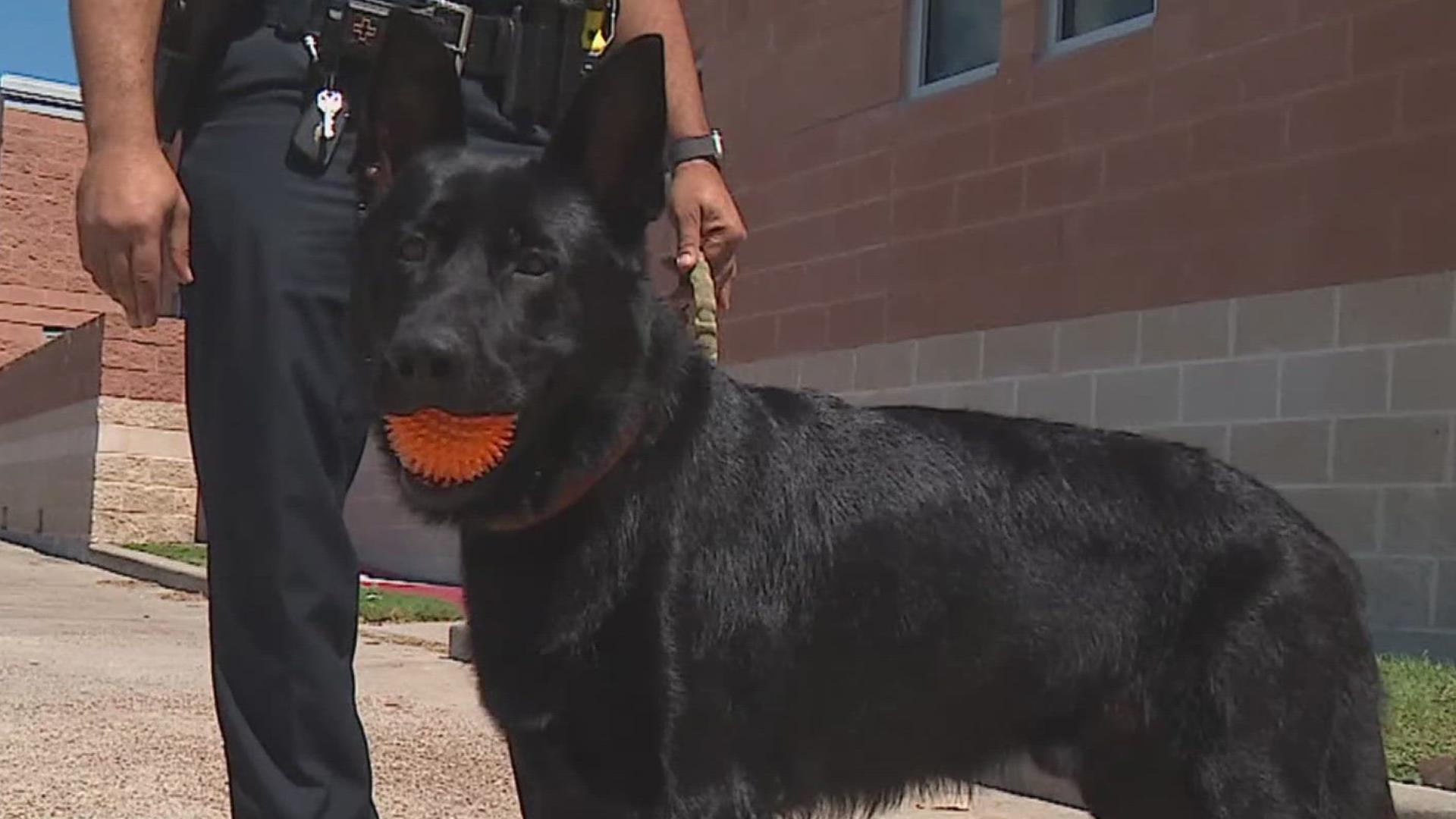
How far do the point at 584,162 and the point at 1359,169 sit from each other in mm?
5057

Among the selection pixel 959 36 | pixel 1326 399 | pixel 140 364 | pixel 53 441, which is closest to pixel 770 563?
pixel 1326 399

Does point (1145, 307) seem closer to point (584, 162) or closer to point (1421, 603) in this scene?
point (1421, 603)

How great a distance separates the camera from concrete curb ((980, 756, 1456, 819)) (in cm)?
299

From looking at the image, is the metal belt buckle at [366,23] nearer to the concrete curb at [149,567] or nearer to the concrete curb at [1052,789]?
the concrete curb at [1052,789]

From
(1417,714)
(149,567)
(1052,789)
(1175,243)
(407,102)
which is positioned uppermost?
(1175,243)

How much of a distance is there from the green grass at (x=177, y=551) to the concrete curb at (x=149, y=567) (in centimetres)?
12

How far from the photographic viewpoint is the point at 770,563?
8.61ft

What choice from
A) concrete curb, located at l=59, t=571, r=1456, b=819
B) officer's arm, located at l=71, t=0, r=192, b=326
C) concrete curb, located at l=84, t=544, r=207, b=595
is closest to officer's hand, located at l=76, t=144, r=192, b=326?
officer's arm, located at l=71, t=0, r=192, b=326

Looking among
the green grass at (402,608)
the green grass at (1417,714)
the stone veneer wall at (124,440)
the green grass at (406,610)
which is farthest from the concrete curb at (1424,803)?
the stone veneer wall at (124,440)

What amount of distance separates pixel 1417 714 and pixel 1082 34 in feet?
14.2

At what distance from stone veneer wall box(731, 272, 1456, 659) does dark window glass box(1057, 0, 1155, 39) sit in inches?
57.7

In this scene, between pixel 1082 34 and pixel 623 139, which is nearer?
pixel 623 139

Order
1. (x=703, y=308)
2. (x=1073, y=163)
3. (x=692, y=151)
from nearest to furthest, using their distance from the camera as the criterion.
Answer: (x=703, y=308), (x=692, y=151), (x=1073, y=163)

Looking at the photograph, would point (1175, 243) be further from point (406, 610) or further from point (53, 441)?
point (53, 441)
